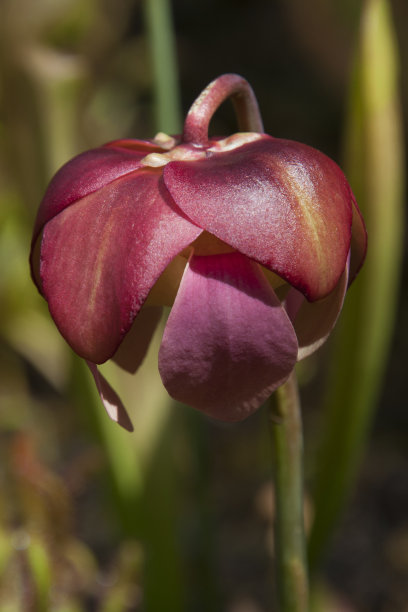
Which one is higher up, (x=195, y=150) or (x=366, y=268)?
(x=195, y=150)

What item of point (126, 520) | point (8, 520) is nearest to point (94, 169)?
point (126, 520)

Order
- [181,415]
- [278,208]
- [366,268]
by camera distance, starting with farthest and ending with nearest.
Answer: [181,415] < [366,268] < [278,208]

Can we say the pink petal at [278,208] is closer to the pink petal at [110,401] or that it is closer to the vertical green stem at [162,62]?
the pink petal at [110,401]

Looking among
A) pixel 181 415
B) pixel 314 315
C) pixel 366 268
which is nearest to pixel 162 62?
pixel 366 268

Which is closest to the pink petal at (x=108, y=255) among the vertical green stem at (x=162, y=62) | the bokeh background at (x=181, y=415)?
the bokeh background at (x=181, y=415)

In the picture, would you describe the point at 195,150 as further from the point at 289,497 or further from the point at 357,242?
the point at 289,497

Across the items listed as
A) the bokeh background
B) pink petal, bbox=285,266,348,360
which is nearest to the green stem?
pink petal, bbox=285,266,348,360

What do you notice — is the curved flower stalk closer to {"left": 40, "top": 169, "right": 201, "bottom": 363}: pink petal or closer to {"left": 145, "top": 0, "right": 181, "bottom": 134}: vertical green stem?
{"left": 40, "top": 169, "right": 201, "bottom": 363}: pink petal
